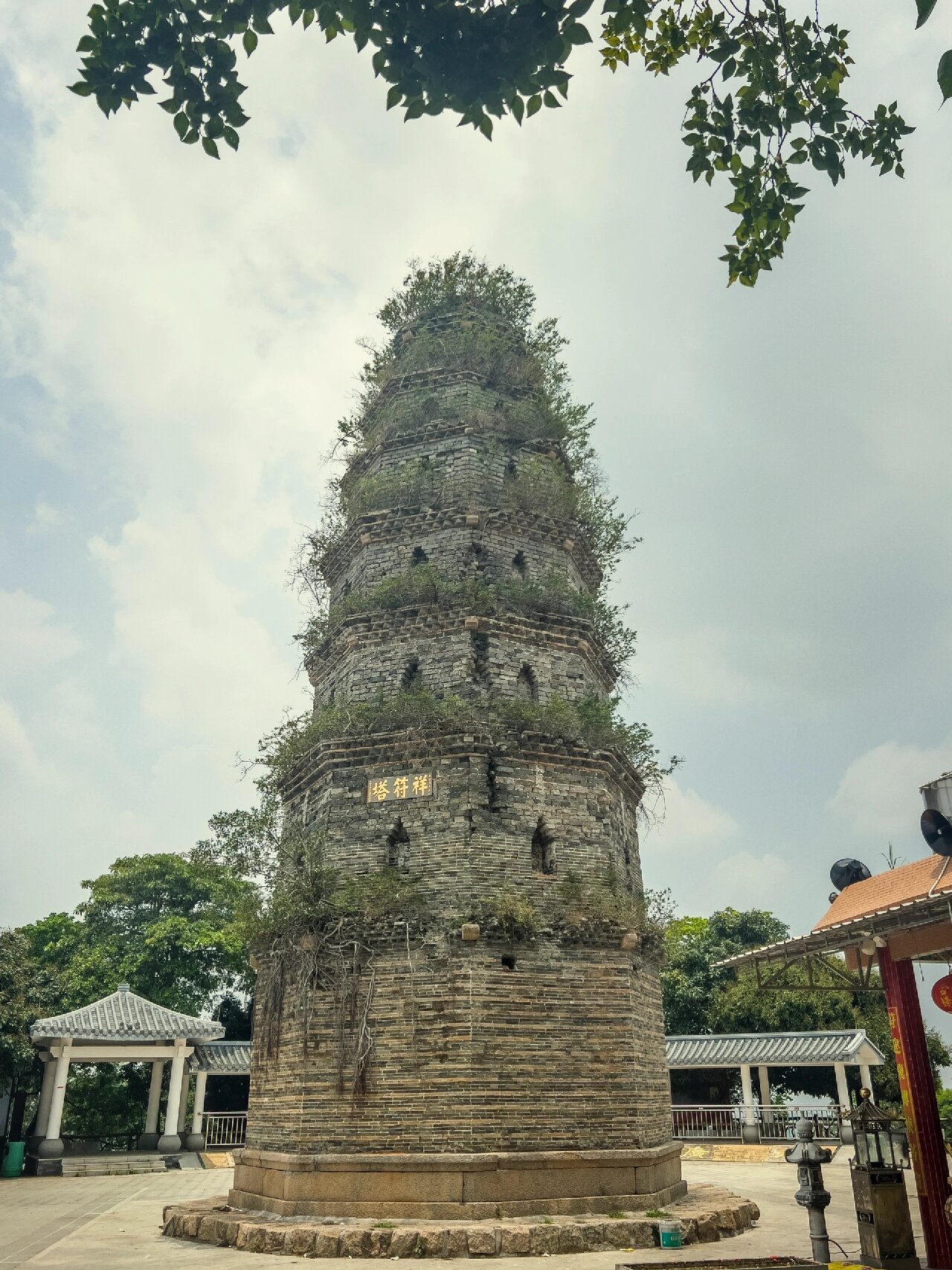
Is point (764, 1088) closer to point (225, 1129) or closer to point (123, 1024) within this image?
point (225, 1129)

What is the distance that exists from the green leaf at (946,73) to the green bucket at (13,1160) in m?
24.8

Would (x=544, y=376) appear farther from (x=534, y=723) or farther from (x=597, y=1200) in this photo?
(x=597, y=1200)

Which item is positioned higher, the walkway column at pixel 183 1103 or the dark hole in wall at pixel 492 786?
the dark hole in wall at pixel 492 786

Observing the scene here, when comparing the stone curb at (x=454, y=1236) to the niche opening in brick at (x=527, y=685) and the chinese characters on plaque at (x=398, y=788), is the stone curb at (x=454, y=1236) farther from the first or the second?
the niche opening in brick at (x=527, y=685)

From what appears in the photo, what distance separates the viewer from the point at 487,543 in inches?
576

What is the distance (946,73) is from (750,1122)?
2452 centimetres

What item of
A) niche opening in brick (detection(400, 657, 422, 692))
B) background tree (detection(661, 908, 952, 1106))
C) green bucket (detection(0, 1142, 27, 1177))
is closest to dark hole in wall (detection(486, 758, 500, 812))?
niche opening in brick (detection(400, 657, 422, 692))

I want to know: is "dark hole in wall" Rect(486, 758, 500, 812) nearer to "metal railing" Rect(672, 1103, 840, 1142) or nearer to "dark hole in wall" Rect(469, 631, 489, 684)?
"dark hole in wall" Rect(469, 631, 489, 684)

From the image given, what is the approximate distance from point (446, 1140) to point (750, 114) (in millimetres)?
10038

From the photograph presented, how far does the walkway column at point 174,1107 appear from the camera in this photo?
76.1 ft

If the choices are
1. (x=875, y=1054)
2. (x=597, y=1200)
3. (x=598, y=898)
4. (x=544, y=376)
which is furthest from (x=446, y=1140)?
(x=875, y=1054)

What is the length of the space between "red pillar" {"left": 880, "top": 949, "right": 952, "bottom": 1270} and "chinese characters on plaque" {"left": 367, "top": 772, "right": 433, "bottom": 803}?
5671mm

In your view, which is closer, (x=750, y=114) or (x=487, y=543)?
(x=750, y=114)

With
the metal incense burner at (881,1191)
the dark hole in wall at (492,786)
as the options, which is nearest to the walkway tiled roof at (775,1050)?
the dark hole in wall at (492,786)
